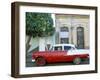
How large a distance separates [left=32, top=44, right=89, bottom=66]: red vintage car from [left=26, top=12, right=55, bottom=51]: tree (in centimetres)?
13

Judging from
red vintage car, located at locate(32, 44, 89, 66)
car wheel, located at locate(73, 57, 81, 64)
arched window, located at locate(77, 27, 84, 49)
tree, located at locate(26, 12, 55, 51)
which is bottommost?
car wheel, located at locate(73, 57, 81, 64)

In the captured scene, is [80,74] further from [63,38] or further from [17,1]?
[17,1]

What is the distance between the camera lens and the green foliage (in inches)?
79.5

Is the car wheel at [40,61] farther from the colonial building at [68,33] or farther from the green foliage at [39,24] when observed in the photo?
the green foliage at [39,24]

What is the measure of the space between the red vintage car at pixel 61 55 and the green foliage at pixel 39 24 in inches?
5.9

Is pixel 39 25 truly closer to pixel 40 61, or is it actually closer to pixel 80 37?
pixel 40 61

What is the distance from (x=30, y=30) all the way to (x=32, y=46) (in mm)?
135

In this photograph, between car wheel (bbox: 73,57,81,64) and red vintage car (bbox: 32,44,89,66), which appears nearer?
red vintage car (bbox: 32,44,89,66)

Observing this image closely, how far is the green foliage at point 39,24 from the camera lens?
6.63 feet

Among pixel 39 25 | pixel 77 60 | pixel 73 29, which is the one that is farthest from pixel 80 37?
pixel 39 25

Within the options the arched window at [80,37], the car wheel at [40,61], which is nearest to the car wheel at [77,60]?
the arched window at [80,37]

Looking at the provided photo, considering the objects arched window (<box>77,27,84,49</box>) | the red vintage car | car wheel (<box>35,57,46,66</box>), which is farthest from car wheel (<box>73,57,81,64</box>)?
car wheel (<box>35,57,46,66</box>)

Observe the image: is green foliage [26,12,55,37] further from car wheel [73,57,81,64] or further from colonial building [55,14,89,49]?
car wheel [73,57,81,64]

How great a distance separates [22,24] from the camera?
6.51 ft
